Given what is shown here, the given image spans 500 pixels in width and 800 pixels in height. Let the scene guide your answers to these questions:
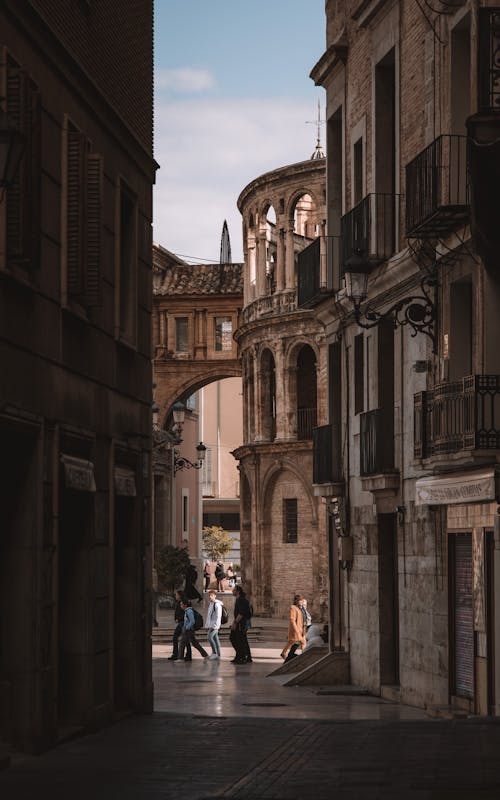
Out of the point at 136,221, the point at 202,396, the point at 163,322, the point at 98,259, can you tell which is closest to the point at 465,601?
the point at 136,221

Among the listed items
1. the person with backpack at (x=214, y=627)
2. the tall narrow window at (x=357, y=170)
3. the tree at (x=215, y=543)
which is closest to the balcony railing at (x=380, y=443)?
the tall narrow window at (x=357, y=170)

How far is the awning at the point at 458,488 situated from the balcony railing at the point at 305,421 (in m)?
34.6

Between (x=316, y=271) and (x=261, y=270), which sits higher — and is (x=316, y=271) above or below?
below

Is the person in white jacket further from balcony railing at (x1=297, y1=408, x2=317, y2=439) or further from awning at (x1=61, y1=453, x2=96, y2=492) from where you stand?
awning at (x1=61, y1=453, x2=96, y2=492)

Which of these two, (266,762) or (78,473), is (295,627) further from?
(266,762)

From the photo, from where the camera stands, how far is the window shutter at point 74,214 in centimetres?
1570

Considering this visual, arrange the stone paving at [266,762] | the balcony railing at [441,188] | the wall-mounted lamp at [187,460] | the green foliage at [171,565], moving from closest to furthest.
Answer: the stone paving at [266,762] < the balcony railing at [441,188] < the wall-mounted lamp at [187,460] < the green foliage at [171,565]

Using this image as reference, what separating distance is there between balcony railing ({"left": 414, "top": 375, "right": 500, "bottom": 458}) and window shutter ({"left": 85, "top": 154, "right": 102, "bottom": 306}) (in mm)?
5623

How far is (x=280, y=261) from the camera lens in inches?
2301

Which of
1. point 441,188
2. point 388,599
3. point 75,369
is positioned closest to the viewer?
point 75,369

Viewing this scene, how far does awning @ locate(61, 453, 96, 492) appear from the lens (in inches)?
604

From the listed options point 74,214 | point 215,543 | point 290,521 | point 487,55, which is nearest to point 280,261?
point 290,521

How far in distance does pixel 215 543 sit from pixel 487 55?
81.4 metres

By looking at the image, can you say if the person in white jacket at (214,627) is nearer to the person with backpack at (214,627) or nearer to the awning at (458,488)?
the person with backpack at (214,627)
